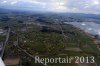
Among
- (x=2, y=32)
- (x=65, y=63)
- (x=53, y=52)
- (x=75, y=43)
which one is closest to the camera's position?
(x=65, y=63)

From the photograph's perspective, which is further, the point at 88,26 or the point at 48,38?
the point at 88,26

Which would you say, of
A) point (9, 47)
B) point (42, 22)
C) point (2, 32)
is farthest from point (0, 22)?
point (9, 47)

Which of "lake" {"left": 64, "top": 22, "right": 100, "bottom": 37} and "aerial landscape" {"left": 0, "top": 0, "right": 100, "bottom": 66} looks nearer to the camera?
"aerial landscape" {"left": 0, "top": 0, "right": 100, "bottom": 66}

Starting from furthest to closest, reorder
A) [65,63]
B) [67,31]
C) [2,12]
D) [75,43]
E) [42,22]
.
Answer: [2,12] → [42,22] → [67,31] → [75,43] → [65,63]

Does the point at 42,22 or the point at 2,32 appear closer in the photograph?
the point at 2,32

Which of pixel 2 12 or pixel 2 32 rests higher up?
pixel 2 12

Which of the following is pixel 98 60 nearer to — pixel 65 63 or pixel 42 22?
pixel 65 63

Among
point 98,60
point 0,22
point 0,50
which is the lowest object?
point 98,60

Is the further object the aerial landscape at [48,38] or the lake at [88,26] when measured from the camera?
the lake at [88,26]
